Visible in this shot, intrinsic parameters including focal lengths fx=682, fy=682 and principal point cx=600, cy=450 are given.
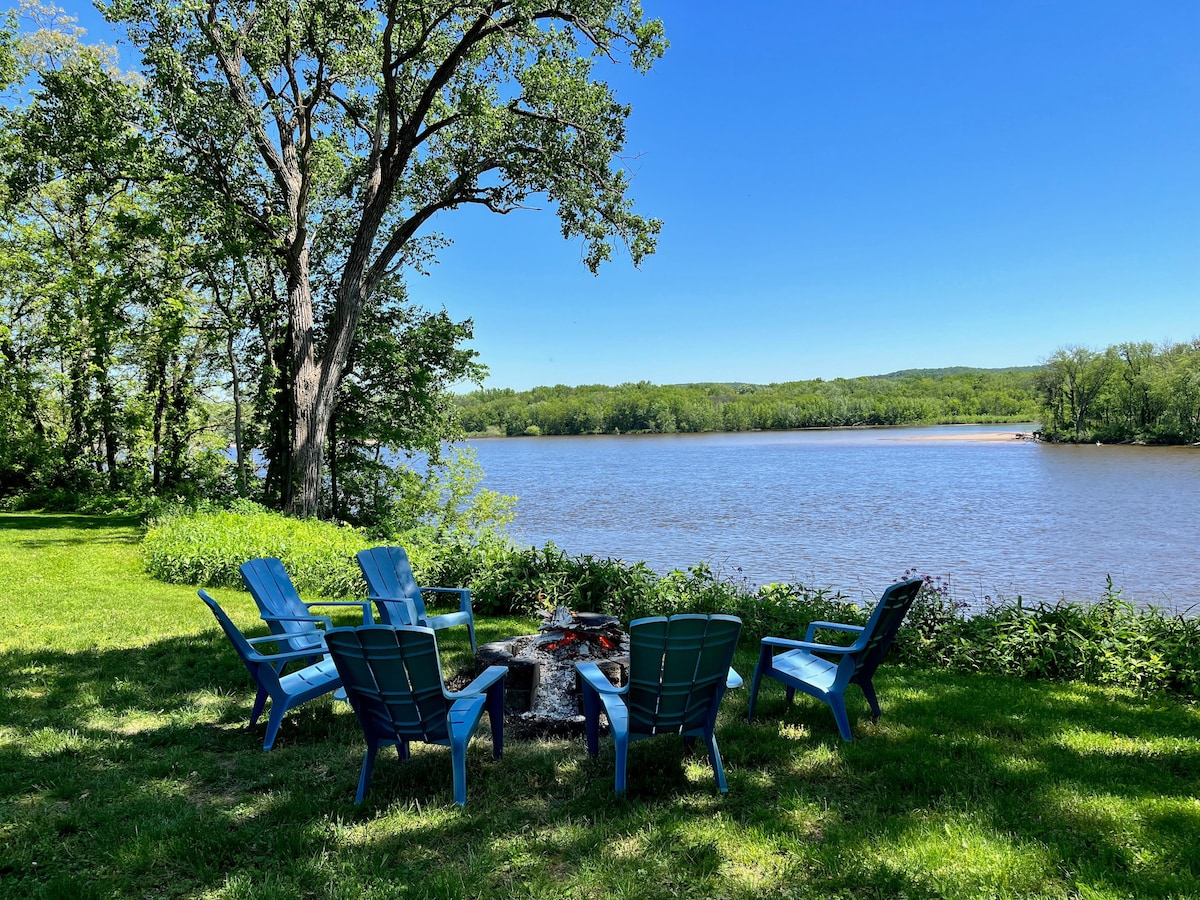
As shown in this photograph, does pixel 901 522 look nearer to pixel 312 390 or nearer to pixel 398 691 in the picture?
pixel 312 390

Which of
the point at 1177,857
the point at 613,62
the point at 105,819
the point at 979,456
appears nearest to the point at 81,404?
the point at 613,62

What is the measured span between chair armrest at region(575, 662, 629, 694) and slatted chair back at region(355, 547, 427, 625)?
2091mm

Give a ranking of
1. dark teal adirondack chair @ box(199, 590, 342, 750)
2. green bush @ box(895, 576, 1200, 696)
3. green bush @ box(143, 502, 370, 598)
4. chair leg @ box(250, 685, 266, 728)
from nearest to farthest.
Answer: dark teal adirondack chair @ box(199, 590, 342, 750)
chair leg @ box(250, 685, 266, 728)
green bush @ box(895, 576, 1200, 696)
green bush @ box(143, 502, 370, 598)

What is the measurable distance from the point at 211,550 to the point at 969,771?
875 cm

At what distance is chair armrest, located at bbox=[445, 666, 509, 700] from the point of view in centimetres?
344

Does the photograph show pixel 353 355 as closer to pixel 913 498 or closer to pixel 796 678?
pixel 796 678

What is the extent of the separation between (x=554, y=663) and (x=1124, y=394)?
76629 millimetres

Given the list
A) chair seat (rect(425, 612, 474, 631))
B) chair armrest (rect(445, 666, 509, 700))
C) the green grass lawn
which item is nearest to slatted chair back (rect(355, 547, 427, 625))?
chair seat (rect(425, 612, 474, 631))

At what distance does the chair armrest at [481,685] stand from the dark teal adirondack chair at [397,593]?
176 centimetres

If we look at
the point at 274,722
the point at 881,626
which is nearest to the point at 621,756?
the point at 881,626

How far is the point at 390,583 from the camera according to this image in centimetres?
604

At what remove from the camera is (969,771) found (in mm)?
3551

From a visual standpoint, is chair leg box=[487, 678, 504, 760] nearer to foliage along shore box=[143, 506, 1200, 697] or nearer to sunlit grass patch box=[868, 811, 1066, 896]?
sunlit grass patch box=[868, 811, 1066, 896]

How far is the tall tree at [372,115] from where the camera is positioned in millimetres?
10367
